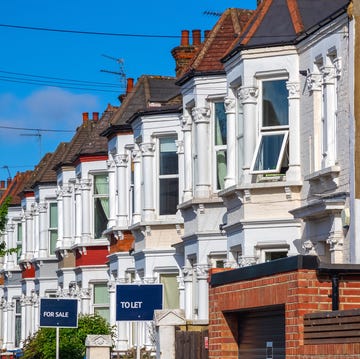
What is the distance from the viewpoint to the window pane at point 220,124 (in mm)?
26609

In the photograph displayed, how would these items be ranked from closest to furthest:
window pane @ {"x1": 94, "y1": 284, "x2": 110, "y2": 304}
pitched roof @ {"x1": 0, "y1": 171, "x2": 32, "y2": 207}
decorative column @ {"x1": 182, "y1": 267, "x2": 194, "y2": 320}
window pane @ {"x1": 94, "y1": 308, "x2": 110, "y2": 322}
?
decorative column @ {"x1": 182, "y1": 267, "x2": 194, "y2": 320} → window pane @ {"x1": 94, "y1": 308, "x2": 110, "y2": 322} → window pane @ {"x1": 94, "y1": 284, "x2": 110, "y2": 304} → pitched roof @ {"x1": 0, "y1": 171, "x2": 32, "y2": 207}

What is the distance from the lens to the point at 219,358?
43.1ft

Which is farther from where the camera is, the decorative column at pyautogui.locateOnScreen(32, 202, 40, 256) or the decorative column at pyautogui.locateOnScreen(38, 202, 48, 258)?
the decorative column at pyautogui.locateOnScreen(32, 202, 40, 256)

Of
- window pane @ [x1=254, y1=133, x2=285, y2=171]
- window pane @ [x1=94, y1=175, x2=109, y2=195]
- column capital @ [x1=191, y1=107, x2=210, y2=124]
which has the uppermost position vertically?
window pane @ [x1=94, y1=175, x2=109, y2=195]

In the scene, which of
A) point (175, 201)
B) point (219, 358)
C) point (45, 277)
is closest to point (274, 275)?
point (219, 358)

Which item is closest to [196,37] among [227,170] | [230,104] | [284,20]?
[230,104]

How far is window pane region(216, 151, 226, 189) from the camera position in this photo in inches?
1046

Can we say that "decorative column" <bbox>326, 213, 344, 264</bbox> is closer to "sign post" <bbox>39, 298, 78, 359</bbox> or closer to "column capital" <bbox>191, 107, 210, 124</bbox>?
"sign post" <bbox>39, 298, 78, 359</bbox>

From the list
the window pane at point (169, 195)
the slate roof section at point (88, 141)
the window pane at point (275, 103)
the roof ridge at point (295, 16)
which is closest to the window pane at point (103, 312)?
the slate roof section at point (88, 141)

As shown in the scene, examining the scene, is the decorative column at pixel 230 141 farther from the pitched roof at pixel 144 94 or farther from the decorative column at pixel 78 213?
the decorative column at pixel 78 213

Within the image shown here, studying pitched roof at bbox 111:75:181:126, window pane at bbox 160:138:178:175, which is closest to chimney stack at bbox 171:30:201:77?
pitched roof at bbox 111:75:181:126

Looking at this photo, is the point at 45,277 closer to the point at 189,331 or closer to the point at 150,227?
the point at 150,227

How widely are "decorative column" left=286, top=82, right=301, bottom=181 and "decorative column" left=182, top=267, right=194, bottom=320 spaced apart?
256 inches

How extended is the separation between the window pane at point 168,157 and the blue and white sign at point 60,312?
7.16 meters
